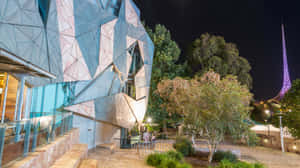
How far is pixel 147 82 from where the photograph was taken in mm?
20172

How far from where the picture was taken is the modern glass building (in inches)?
306

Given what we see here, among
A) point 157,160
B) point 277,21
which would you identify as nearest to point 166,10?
point 277,21

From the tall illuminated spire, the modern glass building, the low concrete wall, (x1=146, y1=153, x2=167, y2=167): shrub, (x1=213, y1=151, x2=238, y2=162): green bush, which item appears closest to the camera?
the low concrete wall

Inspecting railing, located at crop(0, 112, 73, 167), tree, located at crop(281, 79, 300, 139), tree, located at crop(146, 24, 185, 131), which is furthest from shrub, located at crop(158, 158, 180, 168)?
tree, located at crop(146, 24, 185, 131)

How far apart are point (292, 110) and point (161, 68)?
1601 cm

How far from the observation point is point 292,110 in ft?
56.7

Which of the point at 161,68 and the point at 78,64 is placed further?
the point at 161,68

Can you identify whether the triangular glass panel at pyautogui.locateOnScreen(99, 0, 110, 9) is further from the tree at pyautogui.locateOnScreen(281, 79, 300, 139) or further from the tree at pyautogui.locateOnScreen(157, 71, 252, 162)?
the tree at pyautogui.locateOnScreen(281, 79, 300, 139)

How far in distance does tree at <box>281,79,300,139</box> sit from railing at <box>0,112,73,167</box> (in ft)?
61.0

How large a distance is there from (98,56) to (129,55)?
14.1 ft

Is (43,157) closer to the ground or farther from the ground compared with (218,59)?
closer to the ground

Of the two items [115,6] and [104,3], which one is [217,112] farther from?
[115,6]

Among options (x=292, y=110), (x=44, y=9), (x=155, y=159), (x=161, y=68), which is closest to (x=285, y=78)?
(x=292, y=110)

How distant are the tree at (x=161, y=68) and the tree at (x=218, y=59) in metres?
2.92
